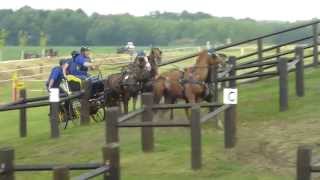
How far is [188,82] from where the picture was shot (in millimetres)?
13680

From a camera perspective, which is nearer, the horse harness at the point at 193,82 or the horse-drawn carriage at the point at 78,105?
the horse harness at the point at 193,82

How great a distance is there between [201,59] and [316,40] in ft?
20.0

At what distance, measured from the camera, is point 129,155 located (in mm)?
10734

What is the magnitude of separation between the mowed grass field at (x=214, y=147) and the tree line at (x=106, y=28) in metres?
79.8

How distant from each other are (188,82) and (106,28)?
9463 cm

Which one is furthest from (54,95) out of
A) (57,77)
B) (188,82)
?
(57,77)

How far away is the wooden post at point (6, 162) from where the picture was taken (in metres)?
5.78

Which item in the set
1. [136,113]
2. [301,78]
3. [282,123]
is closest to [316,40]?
[301,78]

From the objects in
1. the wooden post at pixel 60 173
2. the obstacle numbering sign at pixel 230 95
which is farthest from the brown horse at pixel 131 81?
the wooden post at pixel 60 173

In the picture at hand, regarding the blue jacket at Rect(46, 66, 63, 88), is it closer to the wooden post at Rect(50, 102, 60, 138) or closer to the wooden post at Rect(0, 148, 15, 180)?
the wooden post at Rect(50, 102, 60, 138)

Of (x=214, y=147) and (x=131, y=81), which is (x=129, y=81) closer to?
(x=131, y=81)

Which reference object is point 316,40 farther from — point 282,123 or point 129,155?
point 129,155

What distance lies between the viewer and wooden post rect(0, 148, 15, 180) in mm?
5777

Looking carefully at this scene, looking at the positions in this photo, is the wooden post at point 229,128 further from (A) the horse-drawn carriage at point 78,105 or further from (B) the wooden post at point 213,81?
(A) the horse-drawn carriage at point 78,105
